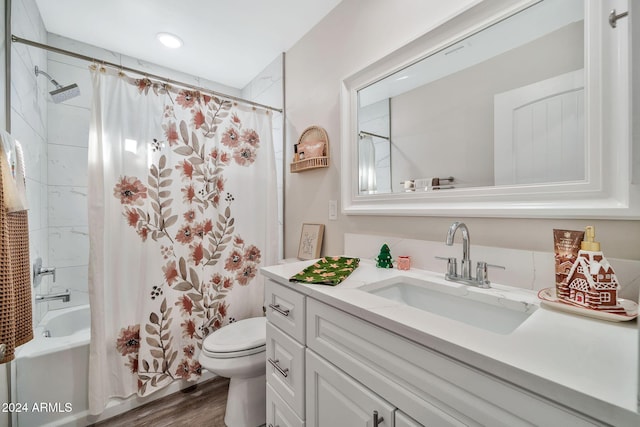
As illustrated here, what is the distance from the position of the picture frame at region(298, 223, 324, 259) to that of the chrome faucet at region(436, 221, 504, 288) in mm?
856

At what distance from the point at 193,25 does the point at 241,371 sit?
2155 millimetres

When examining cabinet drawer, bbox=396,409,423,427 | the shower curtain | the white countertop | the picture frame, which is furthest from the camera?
the picture frame

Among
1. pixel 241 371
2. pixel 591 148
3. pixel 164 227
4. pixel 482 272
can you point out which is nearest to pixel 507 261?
pixel 482 272

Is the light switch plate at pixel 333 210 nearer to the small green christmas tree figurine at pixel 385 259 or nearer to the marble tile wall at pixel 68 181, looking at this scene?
the small green christmas tree figurine at pixel 385 259

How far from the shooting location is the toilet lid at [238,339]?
1.41 meters

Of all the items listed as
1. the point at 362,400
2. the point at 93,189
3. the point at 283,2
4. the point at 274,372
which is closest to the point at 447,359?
the point at 362,400

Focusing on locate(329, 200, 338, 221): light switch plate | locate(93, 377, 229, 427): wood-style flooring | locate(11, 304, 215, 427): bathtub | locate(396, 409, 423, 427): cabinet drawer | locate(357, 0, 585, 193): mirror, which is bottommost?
locate(93, 377, 229, 427): wood-style flooring

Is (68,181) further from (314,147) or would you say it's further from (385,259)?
(385,259)

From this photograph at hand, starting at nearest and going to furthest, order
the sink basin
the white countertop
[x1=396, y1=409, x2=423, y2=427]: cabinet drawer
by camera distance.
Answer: the white countertop
[x1=396, y1=409, x2=423, y2=427]: cabinet drawer
the sink basin

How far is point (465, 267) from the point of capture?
95 cm

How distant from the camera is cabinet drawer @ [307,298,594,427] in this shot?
0.45 meters

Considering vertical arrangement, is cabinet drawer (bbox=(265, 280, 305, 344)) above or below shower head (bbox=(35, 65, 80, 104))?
below

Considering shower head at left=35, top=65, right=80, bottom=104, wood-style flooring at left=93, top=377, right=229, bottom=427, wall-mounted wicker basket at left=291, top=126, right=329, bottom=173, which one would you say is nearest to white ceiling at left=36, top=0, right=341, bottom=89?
shower head at left=35, top=65, right=80, bottom=104

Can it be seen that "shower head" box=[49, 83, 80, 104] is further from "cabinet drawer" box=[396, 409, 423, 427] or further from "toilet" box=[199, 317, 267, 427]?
"cabinet drawer" box=[396, 409, 423, 427]
